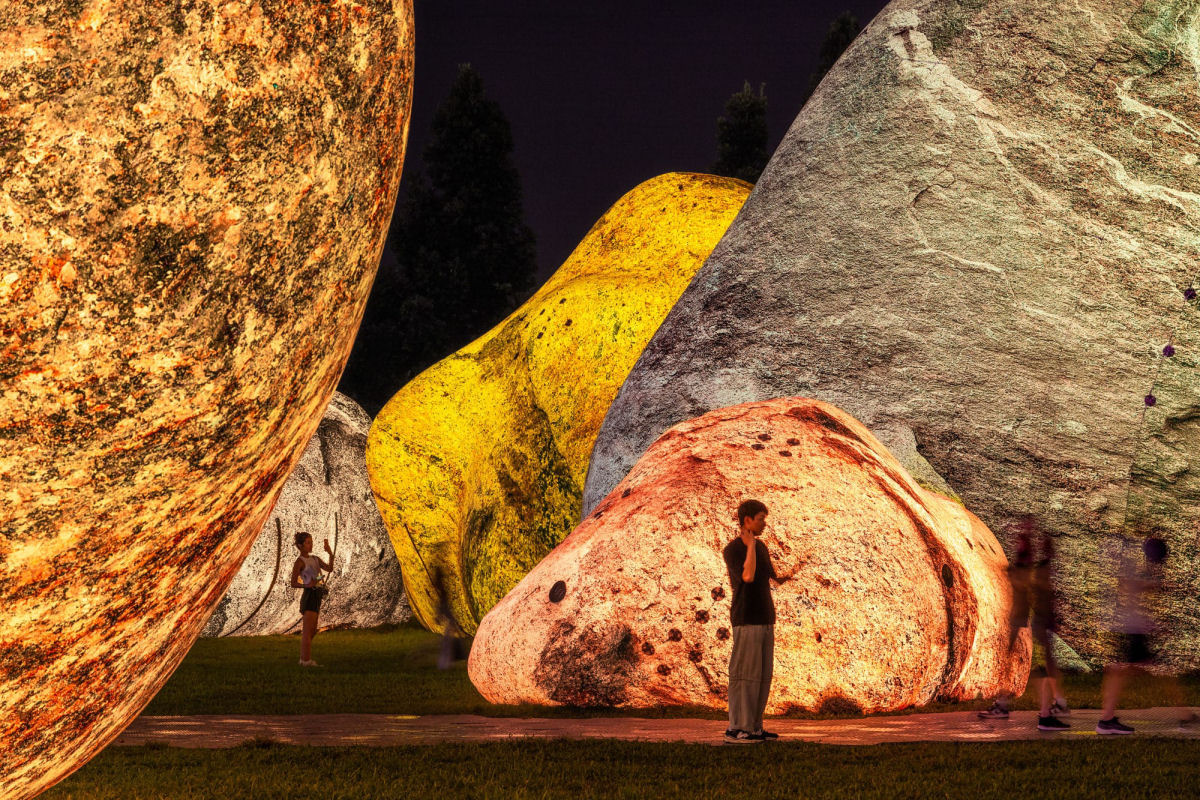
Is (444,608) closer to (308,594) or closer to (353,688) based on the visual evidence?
(308,594)

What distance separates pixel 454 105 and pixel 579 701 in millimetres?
35989

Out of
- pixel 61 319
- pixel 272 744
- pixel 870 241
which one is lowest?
pixel 272 744

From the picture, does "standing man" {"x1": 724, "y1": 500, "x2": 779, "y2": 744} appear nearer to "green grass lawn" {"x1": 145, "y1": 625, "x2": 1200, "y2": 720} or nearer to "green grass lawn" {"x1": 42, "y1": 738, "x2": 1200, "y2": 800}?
"green grass lawn" {"x1": 42, "y1": 738, "x2": 1200, "y2": 800}

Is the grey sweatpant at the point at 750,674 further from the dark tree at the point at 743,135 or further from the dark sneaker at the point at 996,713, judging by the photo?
the dark tree at the point at 743,135

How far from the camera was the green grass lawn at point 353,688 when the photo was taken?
10.3m

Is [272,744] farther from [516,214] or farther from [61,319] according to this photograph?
[516,214]

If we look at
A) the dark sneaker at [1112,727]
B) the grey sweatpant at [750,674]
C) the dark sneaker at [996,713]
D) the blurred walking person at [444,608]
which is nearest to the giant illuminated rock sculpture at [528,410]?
the blurred walking person at [444,608]

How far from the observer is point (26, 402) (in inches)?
98.3

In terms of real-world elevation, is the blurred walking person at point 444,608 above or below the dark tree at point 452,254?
below

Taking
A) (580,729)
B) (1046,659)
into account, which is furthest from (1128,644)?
(580,729)

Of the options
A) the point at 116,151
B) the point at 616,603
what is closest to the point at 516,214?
the point at 616,603

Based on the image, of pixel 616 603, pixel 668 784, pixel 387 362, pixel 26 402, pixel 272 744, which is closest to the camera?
pixel 26 402

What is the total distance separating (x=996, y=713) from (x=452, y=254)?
34.8m

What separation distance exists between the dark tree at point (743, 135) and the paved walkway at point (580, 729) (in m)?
37.0
